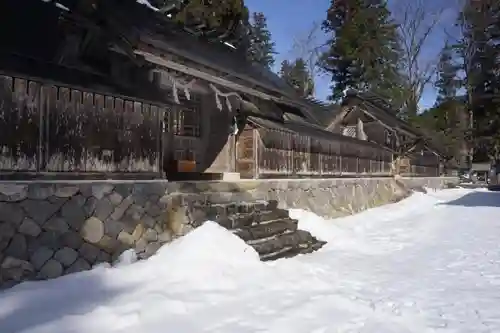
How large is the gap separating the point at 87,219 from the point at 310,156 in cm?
883

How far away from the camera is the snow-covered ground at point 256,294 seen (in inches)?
145

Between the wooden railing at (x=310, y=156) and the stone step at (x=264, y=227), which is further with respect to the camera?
the wooden railing at (x=310, y=156)

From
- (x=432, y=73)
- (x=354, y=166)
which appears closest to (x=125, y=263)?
(x=354, y=166)

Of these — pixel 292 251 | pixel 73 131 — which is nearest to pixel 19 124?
pixel 73 131

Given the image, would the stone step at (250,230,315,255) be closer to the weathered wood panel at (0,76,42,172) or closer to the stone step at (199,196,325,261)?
the stone step at (199,196,325,261)

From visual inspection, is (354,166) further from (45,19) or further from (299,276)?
(45,19)

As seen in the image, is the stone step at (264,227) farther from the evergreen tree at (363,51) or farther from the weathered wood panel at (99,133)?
the evergreen tree at (363,51)

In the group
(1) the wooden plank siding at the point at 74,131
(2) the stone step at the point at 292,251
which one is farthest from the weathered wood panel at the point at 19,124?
(2) the stone step at the point at 292,251

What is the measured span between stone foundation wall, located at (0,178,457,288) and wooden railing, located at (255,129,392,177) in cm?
353

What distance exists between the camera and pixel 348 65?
3244 centimetres

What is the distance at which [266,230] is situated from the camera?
6836mm

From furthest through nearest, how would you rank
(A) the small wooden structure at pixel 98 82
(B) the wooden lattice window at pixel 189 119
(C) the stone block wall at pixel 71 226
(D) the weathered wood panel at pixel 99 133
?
(B) the wooden lattice window at pixel 189 119, (D) the weathered wood panel at pixel 99 133, (A) the small wooden structure at pixel 98 82, (C) the stone block wall at pixel 71 226

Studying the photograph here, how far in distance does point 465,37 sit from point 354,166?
110 ft

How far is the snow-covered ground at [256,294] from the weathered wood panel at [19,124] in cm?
136
